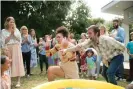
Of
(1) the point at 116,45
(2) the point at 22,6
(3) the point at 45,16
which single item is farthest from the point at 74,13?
(1) the point at 116,45

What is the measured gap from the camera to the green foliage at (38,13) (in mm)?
23328

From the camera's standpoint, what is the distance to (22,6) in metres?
24.0

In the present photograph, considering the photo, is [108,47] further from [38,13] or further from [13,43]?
[38,13]

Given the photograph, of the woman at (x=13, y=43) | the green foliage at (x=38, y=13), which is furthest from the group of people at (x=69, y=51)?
the green foliage at (x=38, y=13)

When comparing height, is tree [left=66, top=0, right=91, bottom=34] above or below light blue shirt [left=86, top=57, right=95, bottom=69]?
above

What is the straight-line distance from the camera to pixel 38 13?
81.7ft

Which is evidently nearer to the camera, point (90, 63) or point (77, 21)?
point (90, 63)

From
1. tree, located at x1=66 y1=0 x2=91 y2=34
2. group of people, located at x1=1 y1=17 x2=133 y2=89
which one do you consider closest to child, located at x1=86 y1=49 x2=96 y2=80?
group of people, located at x1=1 y1=17 x2=133 y2=89

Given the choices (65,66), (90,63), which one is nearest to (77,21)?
(90,63)

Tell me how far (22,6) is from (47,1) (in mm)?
2282

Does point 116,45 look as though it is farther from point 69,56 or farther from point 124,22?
point 124,22

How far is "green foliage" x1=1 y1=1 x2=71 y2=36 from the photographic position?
76.5ft

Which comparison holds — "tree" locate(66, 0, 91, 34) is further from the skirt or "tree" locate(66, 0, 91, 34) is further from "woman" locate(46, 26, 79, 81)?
"woman" locate(46, 26, 79, 81)

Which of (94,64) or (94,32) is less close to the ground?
(94,32)
